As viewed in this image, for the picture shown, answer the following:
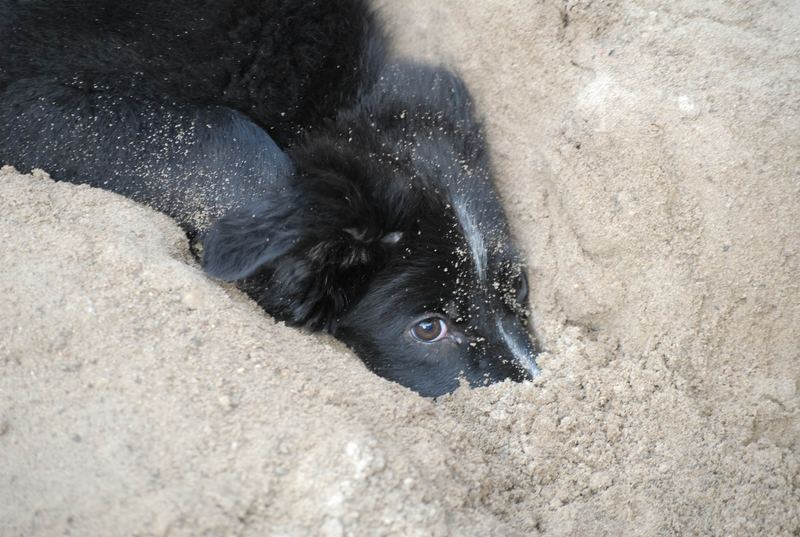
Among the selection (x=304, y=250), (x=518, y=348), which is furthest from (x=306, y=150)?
(x=518, y=348)

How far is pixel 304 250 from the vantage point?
2.60 metres

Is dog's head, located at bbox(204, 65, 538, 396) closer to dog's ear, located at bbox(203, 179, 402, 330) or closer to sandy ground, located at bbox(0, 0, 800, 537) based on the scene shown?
dog's ear, located at bbox(203, 179, 402, 330)

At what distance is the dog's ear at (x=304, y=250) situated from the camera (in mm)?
2477

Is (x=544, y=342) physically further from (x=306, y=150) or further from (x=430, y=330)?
(x=306, y=150)

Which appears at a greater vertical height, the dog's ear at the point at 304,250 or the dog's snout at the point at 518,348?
the dog's ear at the point at 304,250

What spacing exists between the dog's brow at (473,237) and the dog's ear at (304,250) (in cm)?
30

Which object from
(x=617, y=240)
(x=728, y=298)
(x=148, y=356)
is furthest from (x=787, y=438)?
(x=148, y=356)

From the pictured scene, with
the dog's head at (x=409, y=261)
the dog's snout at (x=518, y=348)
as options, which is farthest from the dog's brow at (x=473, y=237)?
the dog's snout at (x=518, y=348)

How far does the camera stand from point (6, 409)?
6.73 feet

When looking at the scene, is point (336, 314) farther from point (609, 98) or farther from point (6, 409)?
point (609, 98)

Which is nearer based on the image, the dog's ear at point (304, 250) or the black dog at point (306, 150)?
the dog's ear at point (304, 250)

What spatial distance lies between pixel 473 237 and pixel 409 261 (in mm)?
314

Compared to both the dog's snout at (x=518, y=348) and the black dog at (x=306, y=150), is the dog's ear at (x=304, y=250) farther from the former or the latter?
the dog's snout at (x=518, y=348)

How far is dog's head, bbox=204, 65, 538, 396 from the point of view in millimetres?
2760
